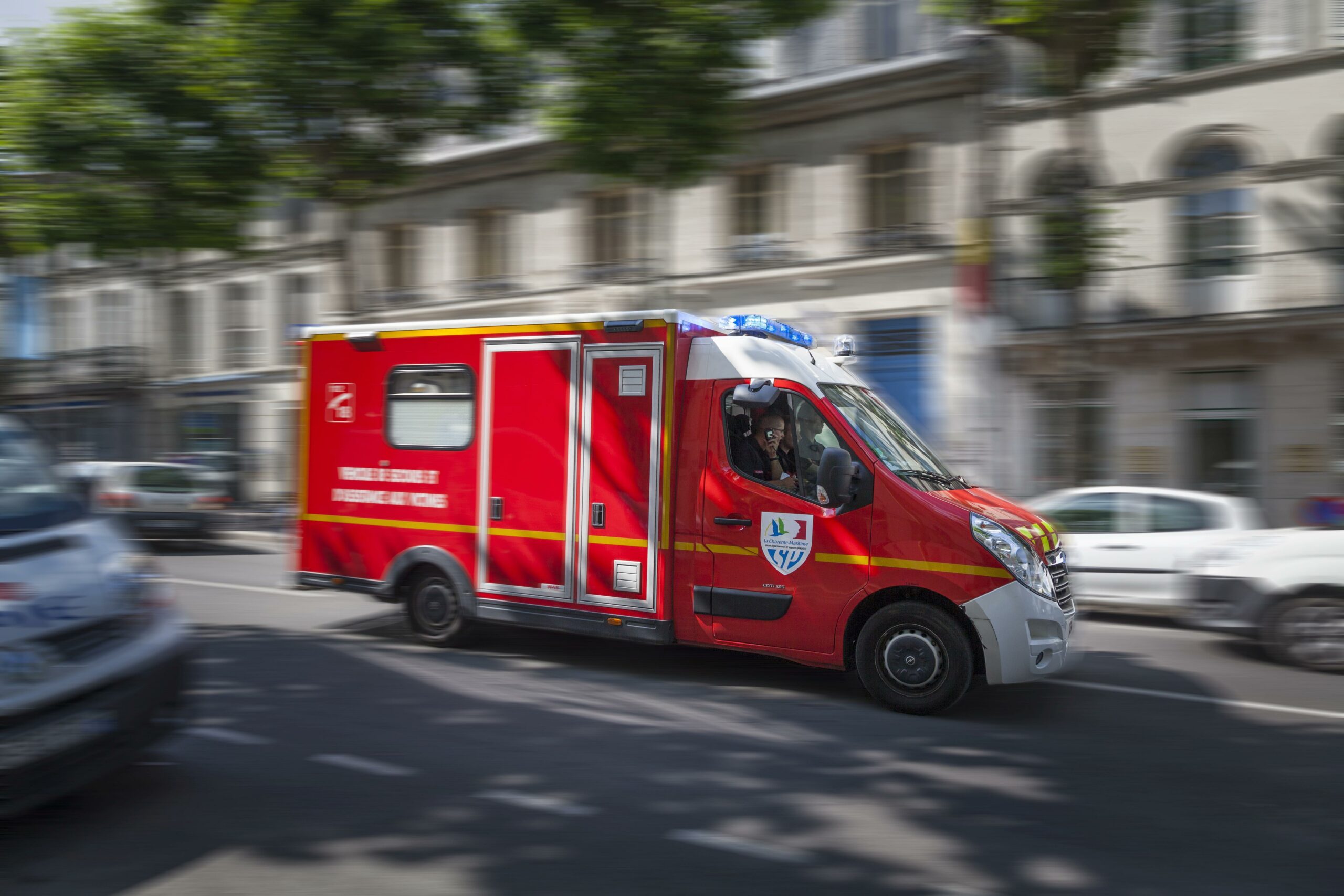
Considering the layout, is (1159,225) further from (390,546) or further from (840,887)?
(840,887)

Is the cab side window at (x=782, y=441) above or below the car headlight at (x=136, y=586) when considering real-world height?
above

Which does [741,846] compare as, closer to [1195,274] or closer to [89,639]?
[89,639]

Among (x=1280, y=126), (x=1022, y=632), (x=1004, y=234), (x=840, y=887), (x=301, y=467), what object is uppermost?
(x=1280, y=126)

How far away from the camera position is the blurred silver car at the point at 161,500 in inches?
657

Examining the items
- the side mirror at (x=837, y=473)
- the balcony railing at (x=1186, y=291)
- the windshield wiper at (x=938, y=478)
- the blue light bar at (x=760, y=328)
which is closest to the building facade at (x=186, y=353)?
the balcony railing at (x=1186, y=291)

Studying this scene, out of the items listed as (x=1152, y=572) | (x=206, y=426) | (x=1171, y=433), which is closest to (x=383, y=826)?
(x=1152, y=572)

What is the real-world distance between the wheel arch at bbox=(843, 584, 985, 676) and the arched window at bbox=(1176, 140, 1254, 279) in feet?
45.0

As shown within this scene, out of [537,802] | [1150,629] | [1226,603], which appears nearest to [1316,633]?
[1226,603]

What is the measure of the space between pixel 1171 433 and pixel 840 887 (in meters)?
16.0

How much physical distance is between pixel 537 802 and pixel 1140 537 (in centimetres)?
737

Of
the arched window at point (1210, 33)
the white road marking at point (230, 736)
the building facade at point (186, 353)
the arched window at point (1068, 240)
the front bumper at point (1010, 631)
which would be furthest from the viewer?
the building facade at point (186, 353)

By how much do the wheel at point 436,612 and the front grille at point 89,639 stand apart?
3.67 metres

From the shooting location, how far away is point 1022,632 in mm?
6105

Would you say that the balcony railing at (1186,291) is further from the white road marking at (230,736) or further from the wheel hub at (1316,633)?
the white road marking at (230,736)
